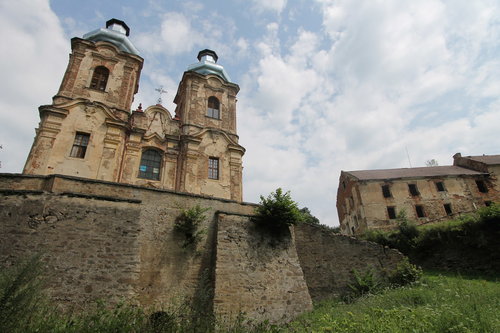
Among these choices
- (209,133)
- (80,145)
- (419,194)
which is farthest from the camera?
(419,194)

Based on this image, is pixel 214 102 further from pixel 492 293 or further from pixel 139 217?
pixel 492 293

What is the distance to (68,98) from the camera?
1686 centimetres

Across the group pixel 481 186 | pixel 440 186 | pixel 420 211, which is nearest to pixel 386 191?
pixel 420 211

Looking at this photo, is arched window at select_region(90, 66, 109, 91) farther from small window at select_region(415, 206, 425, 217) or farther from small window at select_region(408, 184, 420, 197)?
small window at select_region(415, 206, 425, 217)

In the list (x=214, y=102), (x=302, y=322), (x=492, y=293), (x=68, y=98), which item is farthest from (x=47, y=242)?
(x=214, y=102)

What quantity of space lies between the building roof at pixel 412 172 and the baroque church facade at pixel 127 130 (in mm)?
15080

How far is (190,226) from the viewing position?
34.9 feet

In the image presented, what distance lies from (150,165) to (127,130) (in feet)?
8.65

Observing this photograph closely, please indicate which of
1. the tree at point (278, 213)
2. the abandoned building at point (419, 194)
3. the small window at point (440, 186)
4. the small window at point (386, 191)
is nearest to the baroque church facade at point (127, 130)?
the tree at point (278, 213)

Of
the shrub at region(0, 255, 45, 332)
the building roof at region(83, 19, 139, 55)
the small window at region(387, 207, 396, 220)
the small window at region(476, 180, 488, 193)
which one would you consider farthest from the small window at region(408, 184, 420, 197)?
the shrub at region(0, 255, 45, 332)

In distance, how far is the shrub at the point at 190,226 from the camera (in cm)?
1055

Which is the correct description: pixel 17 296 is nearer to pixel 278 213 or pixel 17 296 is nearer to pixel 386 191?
pixel 278 213

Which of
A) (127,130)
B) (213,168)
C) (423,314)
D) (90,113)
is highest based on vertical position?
(90,113)

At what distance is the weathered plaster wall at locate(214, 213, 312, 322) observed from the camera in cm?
982
